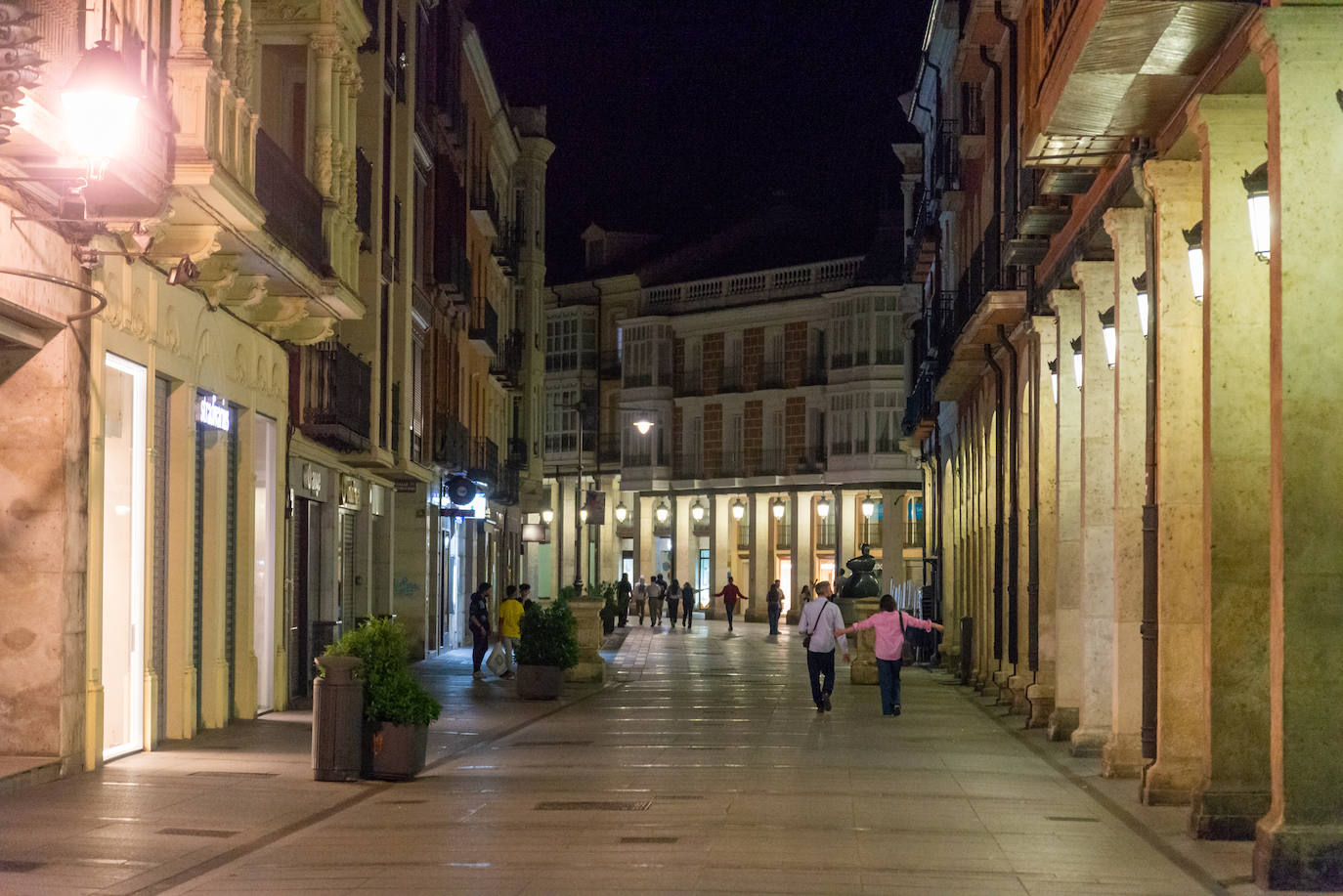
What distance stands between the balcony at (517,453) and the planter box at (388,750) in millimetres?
39157

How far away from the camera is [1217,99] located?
1323 centimetres

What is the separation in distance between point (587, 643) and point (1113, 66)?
2009 centimetres

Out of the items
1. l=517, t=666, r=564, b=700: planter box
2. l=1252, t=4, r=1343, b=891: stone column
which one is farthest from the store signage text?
l=1252, t=4, r=1343, b=891: stone column

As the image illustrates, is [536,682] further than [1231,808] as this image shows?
Yes

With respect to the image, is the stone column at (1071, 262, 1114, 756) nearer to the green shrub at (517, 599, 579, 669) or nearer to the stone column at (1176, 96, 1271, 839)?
the stone column at (1176, 96, 1271, 839)

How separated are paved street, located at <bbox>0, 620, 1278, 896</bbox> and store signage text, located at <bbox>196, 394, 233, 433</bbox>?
10.2 feet

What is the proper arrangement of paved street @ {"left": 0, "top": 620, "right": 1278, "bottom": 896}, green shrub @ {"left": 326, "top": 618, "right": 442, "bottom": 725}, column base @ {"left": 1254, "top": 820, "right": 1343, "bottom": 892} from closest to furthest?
1. column base @ {"left": 1254, "top": 820, "right": 1343, "bottom": 892}
2. paved street @ {"left": 0, "top": 620, "right": 1278, "bottom": 896}
3. green shrub @ {"left": 326, "top": 618, "right": 442, "bottom": 725}

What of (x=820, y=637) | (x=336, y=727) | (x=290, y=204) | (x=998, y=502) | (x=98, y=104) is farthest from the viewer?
(x=998, y=502)

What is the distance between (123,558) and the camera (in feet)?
58.7

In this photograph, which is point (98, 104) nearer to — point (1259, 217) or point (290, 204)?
point (1259, 217)

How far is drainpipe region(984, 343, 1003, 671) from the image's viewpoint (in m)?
28.7

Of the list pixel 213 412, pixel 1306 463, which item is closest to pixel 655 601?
pixel 213 412

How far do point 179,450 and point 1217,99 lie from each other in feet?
35.0

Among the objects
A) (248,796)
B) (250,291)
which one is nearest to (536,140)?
(250,291)
